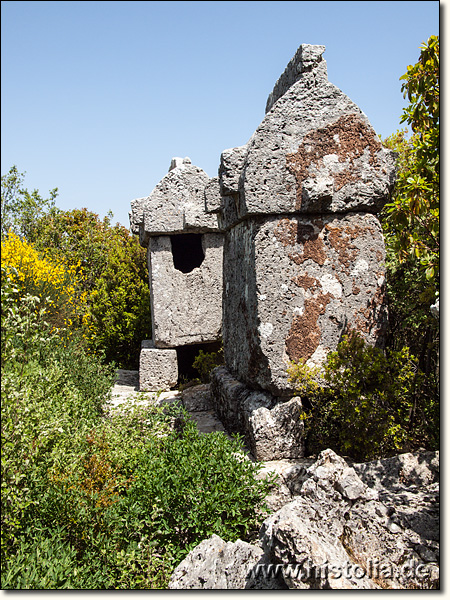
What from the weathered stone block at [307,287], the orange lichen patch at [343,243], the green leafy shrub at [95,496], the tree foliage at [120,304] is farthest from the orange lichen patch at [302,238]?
the tree foliage at [120,304]

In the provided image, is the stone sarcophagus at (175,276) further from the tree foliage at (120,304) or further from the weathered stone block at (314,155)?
the weathered stone block at (314,155)

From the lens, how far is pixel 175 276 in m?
8.05

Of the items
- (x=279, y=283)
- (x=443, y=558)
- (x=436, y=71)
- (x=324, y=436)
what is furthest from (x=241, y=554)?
(x=436, y=71)

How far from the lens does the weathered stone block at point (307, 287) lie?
15.7 ft

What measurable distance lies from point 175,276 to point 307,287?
350 cm

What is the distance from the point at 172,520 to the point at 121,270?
7.25 meters

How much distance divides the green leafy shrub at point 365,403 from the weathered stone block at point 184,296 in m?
3.50

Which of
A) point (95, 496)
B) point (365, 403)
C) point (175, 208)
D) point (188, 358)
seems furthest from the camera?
point (188, 358)

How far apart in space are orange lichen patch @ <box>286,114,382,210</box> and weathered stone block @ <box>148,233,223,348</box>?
133 inches

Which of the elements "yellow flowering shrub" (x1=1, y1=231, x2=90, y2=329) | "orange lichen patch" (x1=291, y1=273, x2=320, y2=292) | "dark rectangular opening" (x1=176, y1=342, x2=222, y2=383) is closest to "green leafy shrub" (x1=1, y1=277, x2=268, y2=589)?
"orange lichen patch" (x1=291, y1=273, x2=320, y2=292)

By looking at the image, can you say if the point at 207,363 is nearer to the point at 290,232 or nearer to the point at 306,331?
the point at 306,331

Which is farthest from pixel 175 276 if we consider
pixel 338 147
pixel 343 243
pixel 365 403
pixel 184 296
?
pixel 365 403

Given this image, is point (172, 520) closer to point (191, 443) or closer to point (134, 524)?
point (134, 524)

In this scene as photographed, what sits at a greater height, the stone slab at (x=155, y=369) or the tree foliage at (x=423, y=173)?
the tree foliage at (x=423, y=173)
